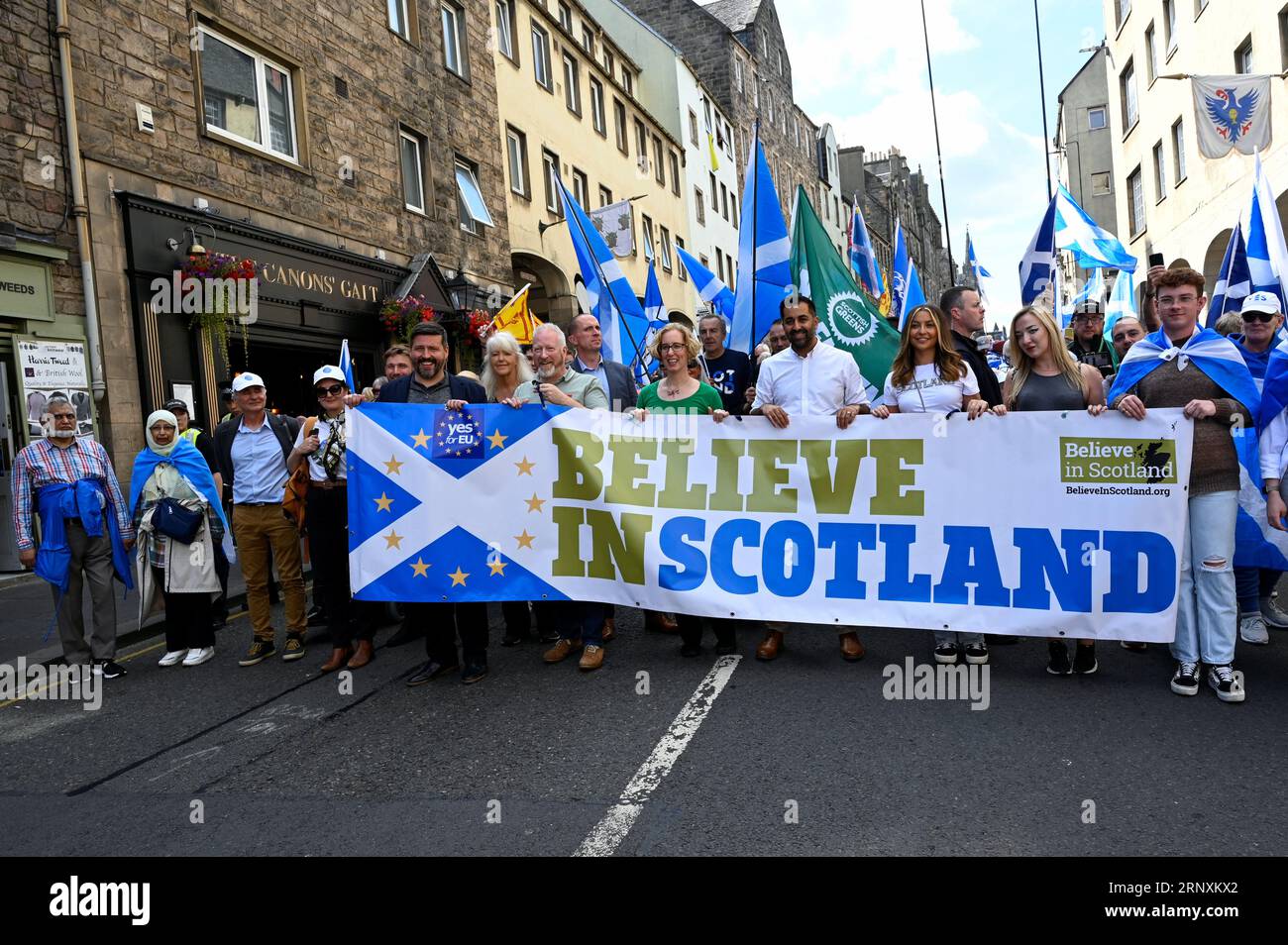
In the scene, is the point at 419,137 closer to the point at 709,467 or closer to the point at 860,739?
the point at 709,467

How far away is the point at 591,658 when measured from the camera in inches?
215

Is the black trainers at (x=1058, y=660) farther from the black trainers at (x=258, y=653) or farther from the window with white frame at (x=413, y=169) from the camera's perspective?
the window with white frame at (x=413, y=169)

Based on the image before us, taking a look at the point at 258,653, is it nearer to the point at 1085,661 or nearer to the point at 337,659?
the point at 337,659

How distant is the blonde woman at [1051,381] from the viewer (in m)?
4.94


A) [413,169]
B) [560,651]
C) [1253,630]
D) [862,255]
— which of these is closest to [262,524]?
[560,651]

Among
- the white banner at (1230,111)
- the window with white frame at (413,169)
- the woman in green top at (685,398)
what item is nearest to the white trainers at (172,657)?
the woman in green top at (685,398)

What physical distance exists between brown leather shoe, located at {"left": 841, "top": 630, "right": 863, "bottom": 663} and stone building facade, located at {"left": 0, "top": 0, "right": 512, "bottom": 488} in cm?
885

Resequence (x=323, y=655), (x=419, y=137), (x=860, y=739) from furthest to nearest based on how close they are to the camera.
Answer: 1. (x=419, y=137)
2. (x=323, y=655)
3. (x=860, y=739)

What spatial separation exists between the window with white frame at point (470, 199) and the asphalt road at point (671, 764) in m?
14.4

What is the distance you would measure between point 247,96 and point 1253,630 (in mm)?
13452

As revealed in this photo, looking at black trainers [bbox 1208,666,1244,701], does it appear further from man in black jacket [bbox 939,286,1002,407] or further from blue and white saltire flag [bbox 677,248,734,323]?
blue and white saltire flag [bbox 677,248,734,323]
